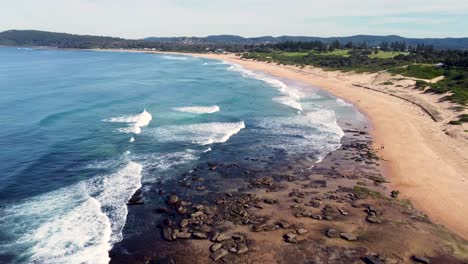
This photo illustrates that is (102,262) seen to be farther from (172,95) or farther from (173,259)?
(172,95)

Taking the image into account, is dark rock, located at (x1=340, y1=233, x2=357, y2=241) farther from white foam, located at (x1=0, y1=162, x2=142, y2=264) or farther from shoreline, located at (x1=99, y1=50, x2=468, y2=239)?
white foam, located at (x1=0, y1=162, x2=142, y2=264)

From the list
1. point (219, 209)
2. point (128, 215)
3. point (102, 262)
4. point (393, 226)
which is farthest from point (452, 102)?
point (102, 262)

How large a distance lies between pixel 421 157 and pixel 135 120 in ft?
115

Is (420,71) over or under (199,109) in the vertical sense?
over

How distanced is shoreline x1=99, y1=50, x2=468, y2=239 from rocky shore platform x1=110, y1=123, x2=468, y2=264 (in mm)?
1508

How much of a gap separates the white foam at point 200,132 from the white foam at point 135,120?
2253 mm

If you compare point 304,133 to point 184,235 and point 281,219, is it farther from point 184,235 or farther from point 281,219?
point 184,235

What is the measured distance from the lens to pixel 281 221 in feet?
81.1

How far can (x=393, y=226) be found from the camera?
24094mm

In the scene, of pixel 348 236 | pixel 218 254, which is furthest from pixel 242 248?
pixel 348 236

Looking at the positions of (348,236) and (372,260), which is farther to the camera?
(348,236)

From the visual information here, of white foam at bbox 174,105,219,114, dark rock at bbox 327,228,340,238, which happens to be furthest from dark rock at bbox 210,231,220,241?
white foam at bbox 174,105,219,114

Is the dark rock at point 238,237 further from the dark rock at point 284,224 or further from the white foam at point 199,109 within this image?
the white foam at point 199,109

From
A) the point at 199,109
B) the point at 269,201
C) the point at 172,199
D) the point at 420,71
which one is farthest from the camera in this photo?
the point at 420,71
